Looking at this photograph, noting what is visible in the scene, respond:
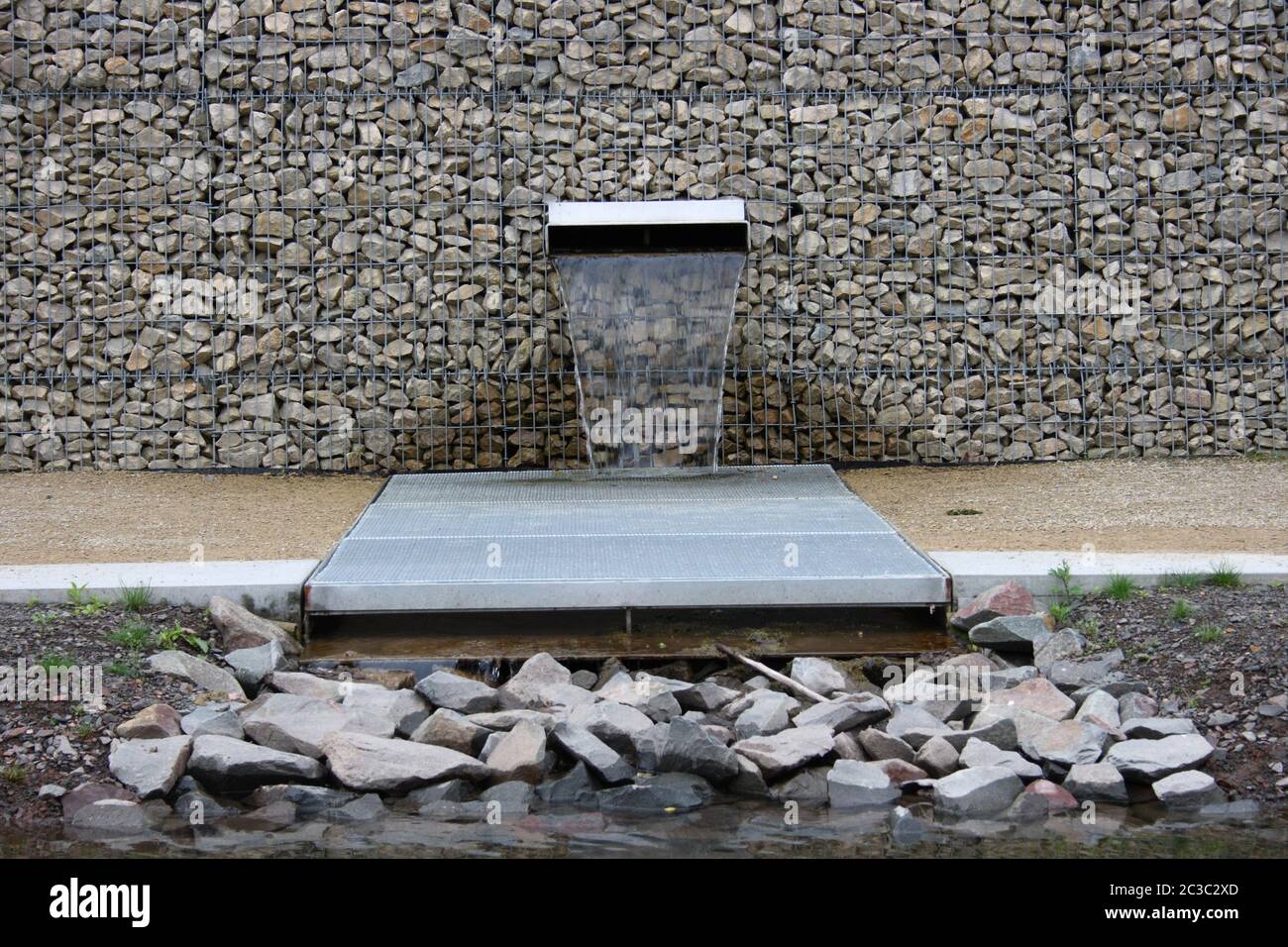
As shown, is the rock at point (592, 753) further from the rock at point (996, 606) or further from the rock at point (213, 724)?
the rock at point (996, 606)

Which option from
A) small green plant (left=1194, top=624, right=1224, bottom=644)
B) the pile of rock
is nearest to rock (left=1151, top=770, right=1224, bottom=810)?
the pile of rock

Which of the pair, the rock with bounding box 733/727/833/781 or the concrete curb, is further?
the concrete curb

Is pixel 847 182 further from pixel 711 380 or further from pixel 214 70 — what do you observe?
pixel 214 70

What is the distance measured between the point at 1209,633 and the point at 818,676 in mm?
1662

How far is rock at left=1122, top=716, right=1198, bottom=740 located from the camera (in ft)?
16.0

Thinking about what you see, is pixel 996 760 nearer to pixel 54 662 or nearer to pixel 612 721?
pixel 612 721

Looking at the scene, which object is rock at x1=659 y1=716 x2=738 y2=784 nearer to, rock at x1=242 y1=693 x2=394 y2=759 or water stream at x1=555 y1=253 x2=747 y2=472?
rock at x1=242 y1=693 x2=394 y2=759

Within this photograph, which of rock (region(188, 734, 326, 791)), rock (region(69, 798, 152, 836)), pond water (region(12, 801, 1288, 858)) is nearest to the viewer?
pond water (region(12, 801, 1288, 858))

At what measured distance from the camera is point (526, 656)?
5770 mm

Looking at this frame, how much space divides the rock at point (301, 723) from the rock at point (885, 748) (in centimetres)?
178

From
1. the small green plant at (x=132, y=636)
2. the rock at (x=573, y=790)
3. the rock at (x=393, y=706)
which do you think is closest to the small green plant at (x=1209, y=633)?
the rock at (x=573, y=790)

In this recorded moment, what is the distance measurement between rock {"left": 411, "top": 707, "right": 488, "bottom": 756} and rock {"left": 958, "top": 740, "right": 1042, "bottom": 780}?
5.09 ft

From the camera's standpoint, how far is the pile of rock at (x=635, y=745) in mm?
4434

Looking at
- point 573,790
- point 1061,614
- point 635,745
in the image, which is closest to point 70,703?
point 573,790
